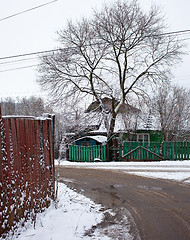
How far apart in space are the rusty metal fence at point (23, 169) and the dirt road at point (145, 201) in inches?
61.8

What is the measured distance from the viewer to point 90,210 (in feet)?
Result: 18.6

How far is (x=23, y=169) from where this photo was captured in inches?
166

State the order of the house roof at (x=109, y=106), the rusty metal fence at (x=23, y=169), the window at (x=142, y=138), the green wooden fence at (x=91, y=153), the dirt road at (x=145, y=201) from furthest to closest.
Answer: the window at (x=142, y=138), the house roof at (x=109, y=106), the green wooden fence at (x=91, y=153), the dirt road at (x=145, y=201), the rusty metal fence at (x=23, y=169)

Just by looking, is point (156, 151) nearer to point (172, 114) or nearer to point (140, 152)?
point (140, 152)

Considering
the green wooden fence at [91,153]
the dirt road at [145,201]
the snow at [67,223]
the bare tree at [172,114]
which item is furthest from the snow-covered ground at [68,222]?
the bare tree at [172,114]

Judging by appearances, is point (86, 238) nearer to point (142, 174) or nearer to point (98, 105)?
point (142, 174)

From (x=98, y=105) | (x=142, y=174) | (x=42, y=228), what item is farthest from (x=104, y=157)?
(x=42, y=228)

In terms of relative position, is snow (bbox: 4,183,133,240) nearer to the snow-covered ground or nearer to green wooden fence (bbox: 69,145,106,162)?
the snow-covered ground

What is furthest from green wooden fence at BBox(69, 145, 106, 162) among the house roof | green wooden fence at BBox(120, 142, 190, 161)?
the house roof

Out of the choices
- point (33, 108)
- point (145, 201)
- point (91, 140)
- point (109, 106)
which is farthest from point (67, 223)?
point (33, 108)

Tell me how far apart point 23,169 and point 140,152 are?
41.6ft

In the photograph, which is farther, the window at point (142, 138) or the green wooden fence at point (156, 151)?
the window at point (142, 138)

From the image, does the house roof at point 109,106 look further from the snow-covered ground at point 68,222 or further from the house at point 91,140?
the snow-covered ground at point 68,222

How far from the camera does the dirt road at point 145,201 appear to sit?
15.2 ft
